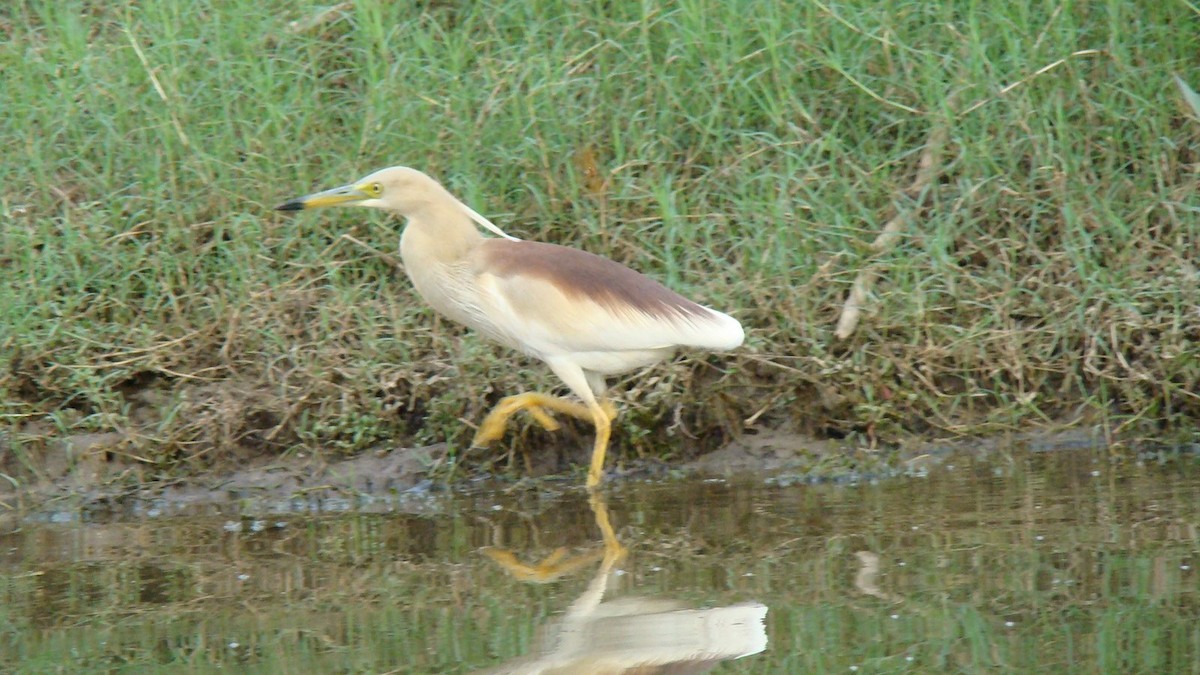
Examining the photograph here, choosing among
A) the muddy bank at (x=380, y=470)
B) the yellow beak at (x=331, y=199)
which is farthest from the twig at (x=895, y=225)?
the yellow beak at (x=331, y=199)

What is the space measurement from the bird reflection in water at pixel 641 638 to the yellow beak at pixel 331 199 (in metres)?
1.87

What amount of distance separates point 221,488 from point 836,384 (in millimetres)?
2329

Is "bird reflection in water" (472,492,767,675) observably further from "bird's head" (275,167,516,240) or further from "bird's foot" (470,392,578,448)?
"bird's head" (275,167,516,240)

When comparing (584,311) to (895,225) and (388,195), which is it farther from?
(895,225)

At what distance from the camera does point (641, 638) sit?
4074 mm

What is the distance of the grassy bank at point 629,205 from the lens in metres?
6.15

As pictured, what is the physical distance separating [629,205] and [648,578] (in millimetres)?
2540

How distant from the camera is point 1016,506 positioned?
5195mm

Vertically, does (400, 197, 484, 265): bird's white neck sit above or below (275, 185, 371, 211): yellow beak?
below

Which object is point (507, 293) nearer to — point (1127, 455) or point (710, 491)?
point (710, 491)

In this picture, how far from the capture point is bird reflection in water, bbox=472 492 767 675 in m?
3.90

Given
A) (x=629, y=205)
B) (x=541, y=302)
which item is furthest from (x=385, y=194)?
(x=629, y=205)

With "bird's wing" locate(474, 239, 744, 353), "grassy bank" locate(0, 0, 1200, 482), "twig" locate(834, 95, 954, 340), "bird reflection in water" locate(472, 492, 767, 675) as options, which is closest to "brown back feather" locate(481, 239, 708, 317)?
"bird's wing" locate(474, 239, 744, 353)

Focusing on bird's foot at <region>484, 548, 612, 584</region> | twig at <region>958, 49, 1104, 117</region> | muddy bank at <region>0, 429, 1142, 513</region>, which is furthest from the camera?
twig at <region>958, 49, 1104, 117</region>
